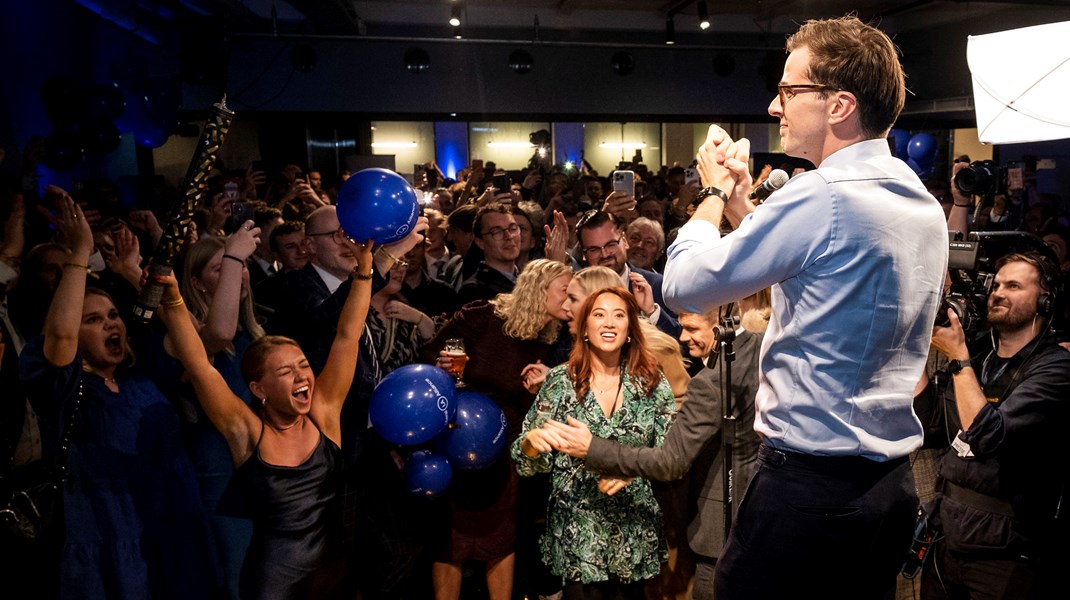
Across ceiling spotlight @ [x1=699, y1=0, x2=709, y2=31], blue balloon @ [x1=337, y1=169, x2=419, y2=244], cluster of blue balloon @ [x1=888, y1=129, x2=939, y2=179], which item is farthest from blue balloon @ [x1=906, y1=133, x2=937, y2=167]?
blue balloon @ [x1=337, y1=169, x2=419, y2=244]

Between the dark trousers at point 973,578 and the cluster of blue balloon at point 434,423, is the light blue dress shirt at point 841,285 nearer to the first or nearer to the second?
the dark trousers at point 973,578

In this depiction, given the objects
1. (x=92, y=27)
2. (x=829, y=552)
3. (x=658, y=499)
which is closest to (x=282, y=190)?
(x=92, y=27)

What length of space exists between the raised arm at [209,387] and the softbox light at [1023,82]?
7.78 feet

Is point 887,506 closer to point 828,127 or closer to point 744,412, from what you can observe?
point 828,127

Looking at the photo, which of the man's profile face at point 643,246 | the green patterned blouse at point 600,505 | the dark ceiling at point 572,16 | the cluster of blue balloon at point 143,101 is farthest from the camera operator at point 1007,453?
the dark ceiling at point 572,16

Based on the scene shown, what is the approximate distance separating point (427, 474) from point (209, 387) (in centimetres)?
91

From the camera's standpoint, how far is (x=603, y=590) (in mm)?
2629

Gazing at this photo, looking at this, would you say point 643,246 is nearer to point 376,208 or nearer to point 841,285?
point 376,208

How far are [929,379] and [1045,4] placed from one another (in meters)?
9.15

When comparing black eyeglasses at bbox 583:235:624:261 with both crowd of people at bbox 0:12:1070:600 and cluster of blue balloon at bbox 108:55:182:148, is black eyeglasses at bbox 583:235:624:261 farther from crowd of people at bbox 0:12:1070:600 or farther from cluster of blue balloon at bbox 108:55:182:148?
cluster of blue balloon at bbox 108:55:182:148

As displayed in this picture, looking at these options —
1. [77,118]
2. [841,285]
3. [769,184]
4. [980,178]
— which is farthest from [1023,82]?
[77,118]

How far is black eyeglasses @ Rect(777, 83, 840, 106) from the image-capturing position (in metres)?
1.35

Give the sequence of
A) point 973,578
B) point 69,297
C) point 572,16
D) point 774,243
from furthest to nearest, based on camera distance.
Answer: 1. point 572,16
2. point 973,578
3. point 69,297
4. point 774,243

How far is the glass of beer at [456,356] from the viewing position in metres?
3.23
